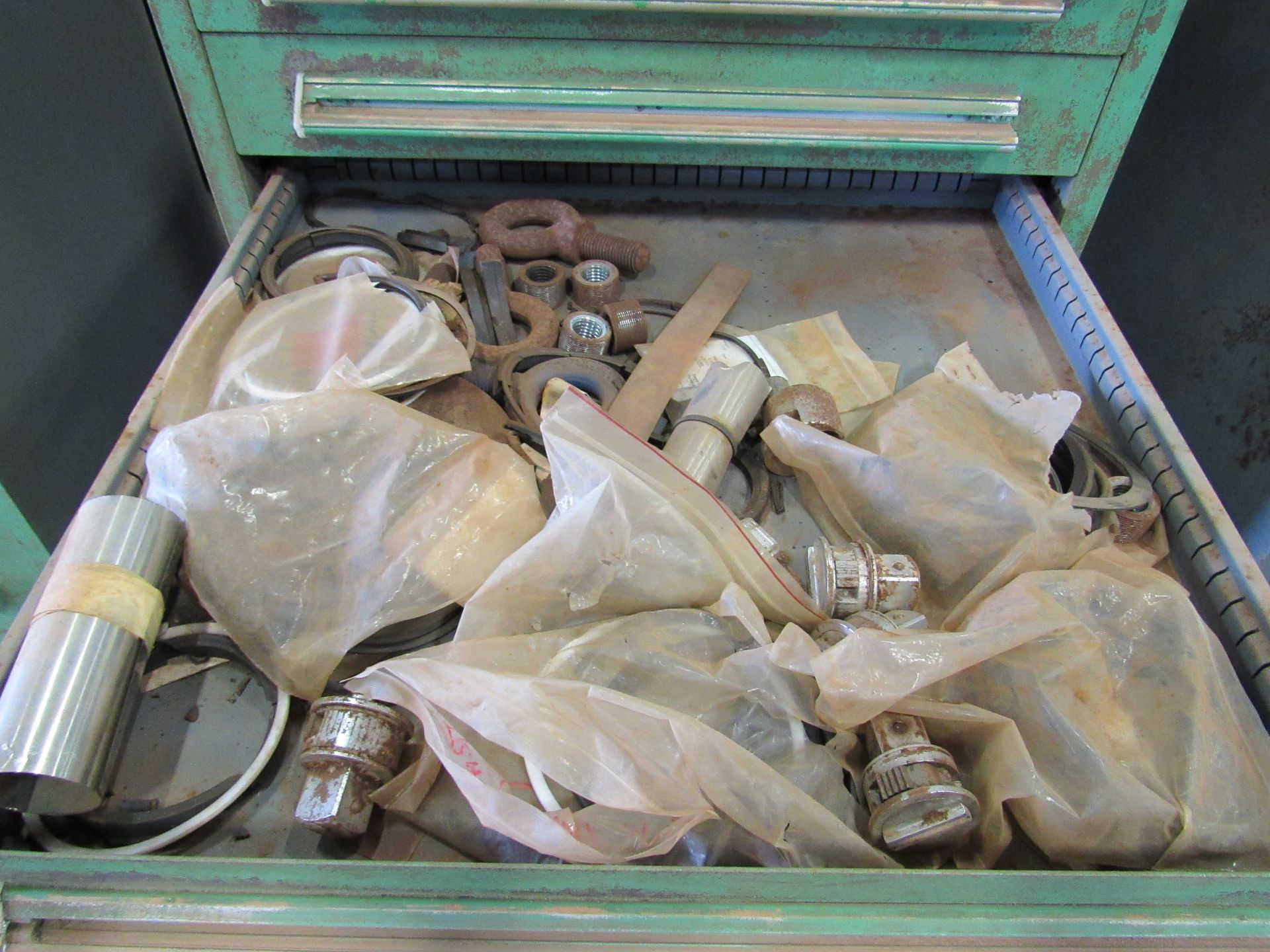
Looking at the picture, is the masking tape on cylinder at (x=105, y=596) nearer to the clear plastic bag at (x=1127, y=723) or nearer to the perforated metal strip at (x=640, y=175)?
the clear plastic bag at (x=1127, y=723)

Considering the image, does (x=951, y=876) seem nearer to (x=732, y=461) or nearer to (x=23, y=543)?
(x=732, y=461)

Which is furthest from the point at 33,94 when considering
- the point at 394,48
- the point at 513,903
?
the point at 513,903

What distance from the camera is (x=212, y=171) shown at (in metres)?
1.08

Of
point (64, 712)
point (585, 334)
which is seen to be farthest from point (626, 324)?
point (64, 712)

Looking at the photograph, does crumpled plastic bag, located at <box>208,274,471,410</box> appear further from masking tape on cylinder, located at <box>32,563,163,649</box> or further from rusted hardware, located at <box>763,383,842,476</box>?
rusted hardware, located at <box>763,383,842,476</box>

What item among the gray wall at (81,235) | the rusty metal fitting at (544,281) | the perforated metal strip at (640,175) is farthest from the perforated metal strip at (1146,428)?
the gray wall at (81,235)

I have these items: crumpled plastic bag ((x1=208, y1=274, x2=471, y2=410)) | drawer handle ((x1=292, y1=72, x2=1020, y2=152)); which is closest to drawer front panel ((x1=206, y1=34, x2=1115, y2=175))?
drawer handle ((x1=292, y1=72, x2=1020, y2=152))

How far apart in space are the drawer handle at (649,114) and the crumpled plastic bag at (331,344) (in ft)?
0.76

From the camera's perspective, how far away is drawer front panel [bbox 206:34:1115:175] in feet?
3.27

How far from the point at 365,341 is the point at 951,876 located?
0.70 metres

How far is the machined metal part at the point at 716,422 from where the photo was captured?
870 mm

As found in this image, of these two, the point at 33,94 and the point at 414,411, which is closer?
the point at 414,411

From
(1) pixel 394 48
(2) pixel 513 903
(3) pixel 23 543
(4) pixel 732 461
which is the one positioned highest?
(1) pixel 394 48

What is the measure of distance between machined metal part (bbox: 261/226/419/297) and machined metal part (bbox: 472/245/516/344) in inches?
3.4
